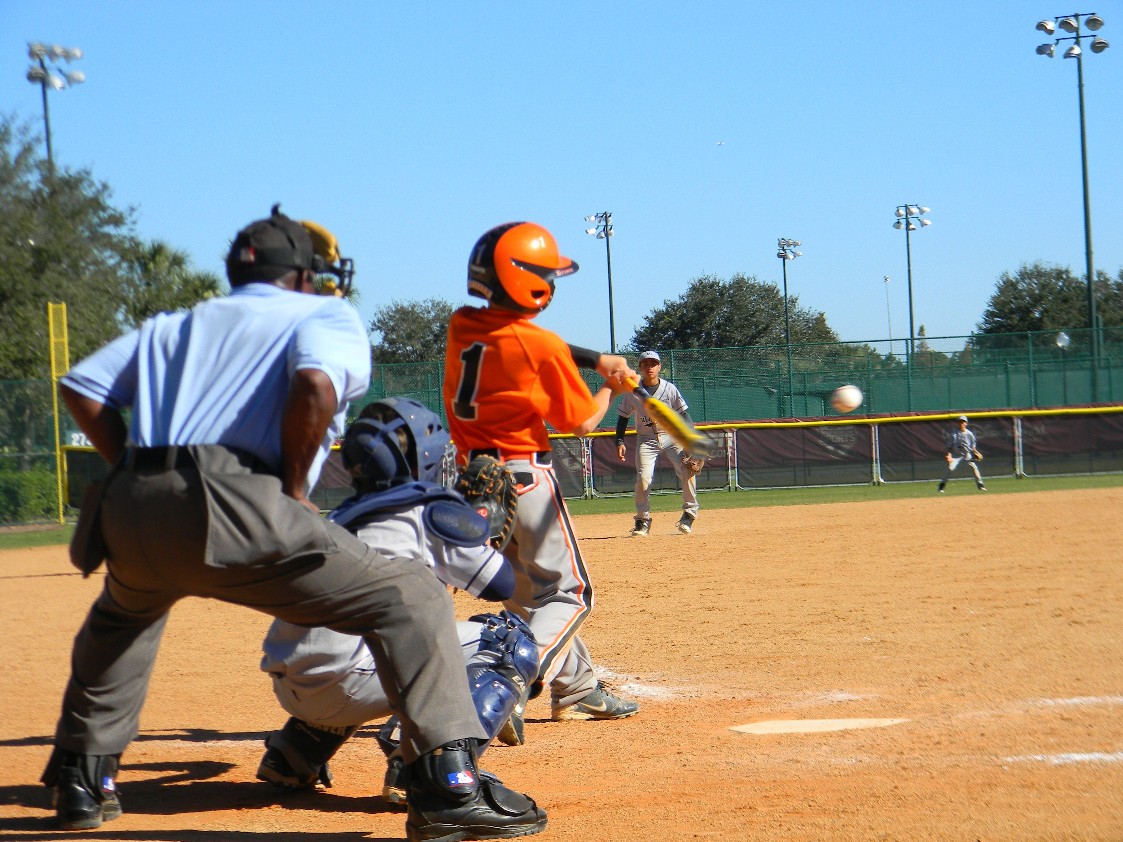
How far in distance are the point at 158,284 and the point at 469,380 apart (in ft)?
106

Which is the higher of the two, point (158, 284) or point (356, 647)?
point (158, 284)

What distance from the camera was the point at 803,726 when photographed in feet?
16.6

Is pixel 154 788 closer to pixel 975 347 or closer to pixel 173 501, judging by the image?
pixel 173 501

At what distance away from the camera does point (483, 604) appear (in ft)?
30.5

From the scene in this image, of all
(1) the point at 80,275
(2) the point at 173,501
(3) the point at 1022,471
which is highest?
(1) the point at 80,275

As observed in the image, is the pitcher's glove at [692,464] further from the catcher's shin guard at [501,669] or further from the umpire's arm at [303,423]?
the umpire's arm at [303,423]

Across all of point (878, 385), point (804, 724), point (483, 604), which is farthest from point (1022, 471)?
point (804, 724)

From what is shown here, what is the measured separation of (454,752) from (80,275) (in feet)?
103

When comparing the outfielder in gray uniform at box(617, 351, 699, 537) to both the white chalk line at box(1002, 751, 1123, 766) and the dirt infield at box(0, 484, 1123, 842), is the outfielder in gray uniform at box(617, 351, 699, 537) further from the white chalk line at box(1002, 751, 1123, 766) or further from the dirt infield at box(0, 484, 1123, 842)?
the white chalk line at box(1002, 751, 1123, 766)

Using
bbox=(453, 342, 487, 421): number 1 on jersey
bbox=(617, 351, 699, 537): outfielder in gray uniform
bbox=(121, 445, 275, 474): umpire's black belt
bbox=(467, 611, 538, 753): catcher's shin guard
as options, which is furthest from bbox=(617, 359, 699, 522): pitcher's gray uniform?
bbox=(121, 445, 275, 474): umpire's black belt

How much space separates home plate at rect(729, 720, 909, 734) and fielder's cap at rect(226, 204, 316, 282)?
2.97 m

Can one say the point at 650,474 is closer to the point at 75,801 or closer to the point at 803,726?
the point at 803,726

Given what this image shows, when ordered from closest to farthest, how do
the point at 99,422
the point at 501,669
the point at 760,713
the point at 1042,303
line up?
1. the point at 99,422
2. the point at 501,669
3. the point at 760,713
4. the point at 1042,303

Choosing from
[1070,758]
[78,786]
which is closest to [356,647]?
[78,786]
